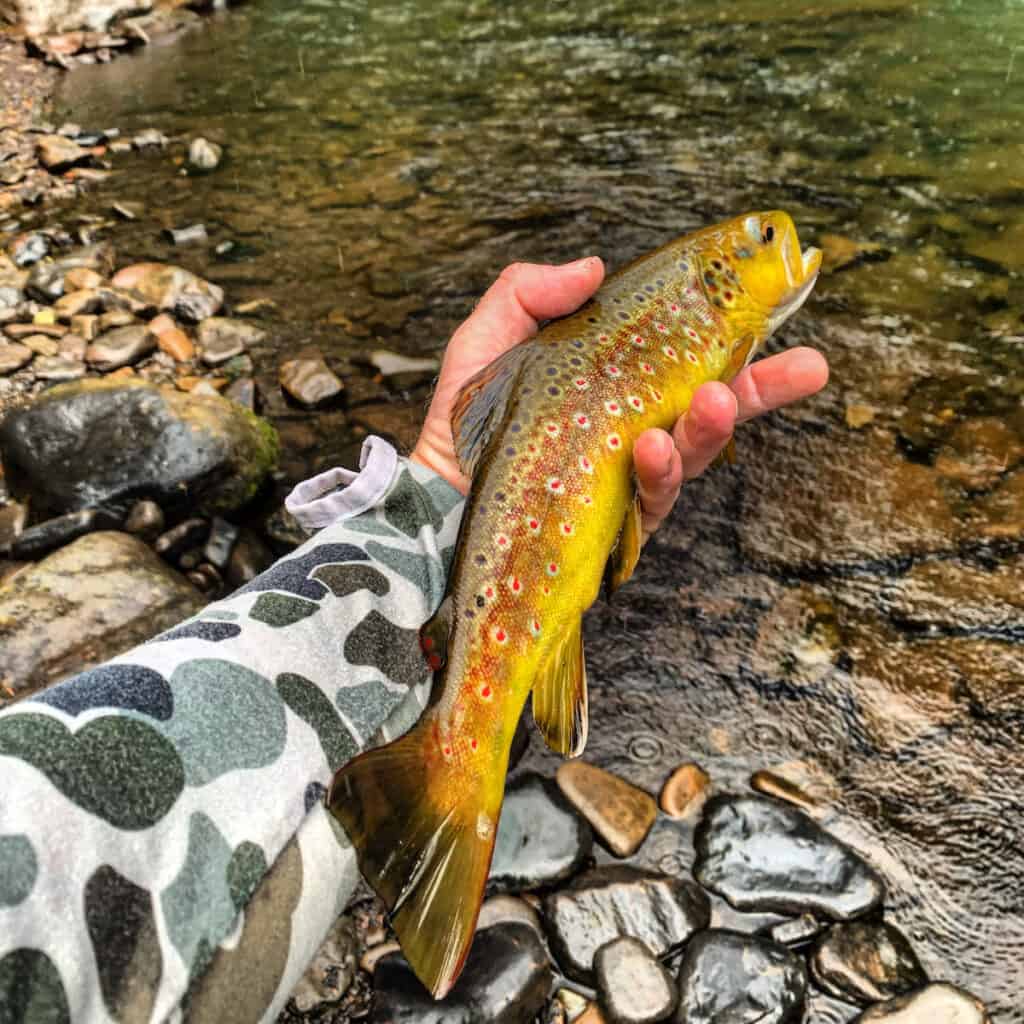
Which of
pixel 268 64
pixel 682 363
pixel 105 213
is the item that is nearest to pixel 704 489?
pixel 682 363

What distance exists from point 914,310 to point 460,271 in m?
3.14

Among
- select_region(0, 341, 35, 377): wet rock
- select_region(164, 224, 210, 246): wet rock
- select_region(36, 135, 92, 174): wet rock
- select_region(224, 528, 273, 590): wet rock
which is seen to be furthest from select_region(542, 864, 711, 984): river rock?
select_region(36, 135, 92, 174): wet rock

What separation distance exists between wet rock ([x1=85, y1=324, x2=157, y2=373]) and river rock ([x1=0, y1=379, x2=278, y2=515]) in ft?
3.36

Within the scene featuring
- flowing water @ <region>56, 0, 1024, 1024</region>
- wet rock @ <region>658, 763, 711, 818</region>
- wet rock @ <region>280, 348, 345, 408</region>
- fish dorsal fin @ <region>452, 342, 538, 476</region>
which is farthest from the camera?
wet rock @ <region>280, 348, 345, 408</region>

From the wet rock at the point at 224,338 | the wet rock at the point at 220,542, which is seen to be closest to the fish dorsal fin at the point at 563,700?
the wet rock at the point at 220,542

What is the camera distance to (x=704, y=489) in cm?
449

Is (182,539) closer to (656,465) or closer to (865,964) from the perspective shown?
(656,465)

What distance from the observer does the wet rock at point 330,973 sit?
→ 2.52m

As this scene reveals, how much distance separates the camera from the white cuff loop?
2582 millimetres

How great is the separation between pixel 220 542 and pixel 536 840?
2.18 m

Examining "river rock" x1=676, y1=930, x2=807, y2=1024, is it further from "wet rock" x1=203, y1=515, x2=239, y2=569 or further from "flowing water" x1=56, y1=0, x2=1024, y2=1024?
"wet rock" x1=203, y1=515, x2=239, y2=569

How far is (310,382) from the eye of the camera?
529 cm

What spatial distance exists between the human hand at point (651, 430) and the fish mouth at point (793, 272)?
13 cm

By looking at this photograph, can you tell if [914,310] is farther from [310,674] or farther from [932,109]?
[310,674]
